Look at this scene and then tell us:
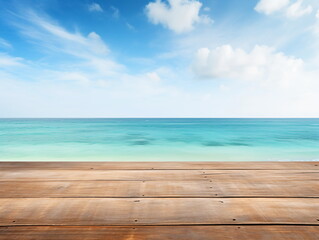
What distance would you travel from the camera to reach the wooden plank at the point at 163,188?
134 centimetres

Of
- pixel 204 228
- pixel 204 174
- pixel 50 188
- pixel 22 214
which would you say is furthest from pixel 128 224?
pixel 204 174

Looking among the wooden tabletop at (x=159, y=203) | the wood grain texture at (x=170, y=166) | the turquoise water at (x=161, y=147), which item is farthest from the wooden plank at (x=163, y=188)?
the turquoise water at (x=161, y=147)

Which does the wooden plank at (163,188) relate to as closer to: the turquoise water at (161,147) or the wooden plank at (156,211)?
the wooden plank at (156,211)

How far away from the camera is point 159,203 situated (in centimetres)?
122

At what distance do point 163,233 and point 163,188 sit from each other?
485 millimetres

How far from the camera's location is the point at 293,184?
4.92 ft

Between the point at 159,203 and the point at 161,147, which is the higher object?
the point at 159,203

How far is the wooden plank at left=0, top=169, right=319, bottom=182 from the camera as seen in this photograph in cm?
162

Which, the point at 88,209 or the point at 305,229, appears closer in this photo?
the point at 305,229

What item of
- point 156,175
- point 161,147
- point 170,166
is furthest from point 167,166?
point 161,147

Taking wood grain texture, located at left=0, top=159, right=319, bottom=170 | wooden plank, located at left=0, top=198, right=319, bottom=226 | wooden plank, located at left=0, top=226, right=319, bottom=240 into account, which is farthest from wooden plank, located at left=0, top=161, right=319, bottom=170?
wooden plank, located at left=0, top=226, right=319, bottom=240

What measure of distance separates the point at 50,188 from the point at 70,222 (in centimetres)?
53

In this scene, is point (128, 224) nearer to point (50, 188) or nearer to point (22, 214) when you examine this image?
point (22, 214)

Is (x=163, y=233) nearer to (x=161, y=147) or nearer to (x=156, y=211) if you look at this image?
(x=156, y=211)
